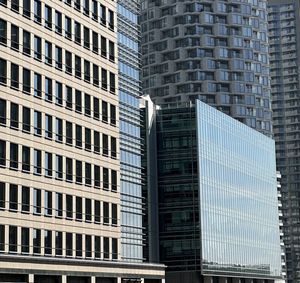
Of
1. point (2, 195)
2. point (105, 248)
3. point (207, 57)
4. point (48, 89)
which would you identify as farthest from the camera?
point (207, 57)

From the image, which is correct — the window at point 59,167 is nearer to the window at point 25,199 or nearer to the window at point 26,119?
the window at point 25,199

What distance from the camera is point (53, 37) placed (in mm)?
64750

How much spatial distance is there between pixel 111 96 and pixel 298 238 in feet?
397

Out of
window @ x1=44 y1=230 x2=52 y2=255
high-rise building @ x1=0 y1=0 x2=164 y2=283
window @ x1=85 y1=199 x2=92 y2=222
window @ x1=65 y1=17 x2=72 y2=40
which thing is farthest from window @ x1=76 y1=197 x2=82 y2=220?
window @ x1=65 y1=17 x2=72 y2=40

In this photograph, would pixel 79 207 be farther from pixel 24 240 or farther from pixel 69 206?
pixel 24 240

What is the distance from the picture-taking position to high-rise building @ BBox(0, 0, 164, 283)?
5741 centimetres

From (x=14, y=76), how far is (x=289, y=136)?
466 feet

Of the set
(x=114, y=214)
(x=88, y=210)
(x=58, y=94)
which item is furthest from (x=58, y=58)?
(x=114, y=214)

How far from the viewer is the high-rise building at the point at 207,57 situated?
477ft

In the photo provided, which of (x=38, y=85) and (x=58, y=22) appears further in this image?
(x=58, y=22)

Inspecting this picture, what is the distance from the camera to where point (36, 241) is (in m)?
59.4

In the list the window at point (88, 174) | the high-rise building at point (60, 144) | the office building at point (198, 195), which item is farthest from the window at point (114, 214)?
the office building at point (198, 195)

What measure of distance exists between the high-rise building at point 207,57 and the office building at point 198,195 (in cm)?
3311

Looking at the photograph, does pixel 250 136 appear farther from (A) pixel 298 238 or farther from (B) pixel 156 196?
(A) pixel 298 238
